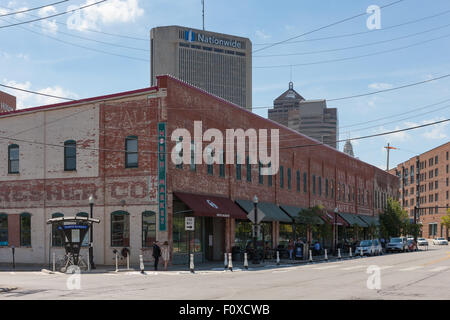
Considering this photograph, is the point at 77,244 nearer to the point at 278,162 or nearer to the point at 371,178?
the point at 278,162

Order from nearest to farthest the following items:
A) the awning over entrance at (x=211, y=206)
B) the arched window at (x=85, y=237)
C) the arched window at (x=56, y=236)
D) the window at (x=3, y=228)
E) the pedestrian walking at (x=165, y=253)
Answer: the pedestrian walking at (x=165, y=253), the awning over entrance at (x=211, y=206), the arched window at (x=85, y=237), the arched window at (x=56, y=236), the window at (x=3, y=228)

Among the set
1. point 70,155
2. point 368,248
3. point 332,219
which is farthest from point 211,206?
point 332,219

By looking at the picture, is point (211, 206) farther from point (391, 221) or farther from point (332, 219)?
point (391, 221)

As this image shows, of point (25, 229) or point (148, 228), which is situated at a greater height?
point (148, 228)

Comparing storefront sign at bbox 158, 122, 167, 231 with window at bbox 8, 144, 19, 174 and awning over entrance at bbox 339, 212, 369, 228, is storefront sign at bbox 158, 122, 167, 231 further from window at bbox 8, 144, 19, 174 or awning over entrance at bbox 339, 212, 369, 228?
awning over entrance at bbox 339, 212, 369, 228

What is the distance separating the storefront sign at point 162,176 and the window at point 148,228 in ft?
2.13

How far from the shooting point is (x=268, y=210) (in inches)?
1754

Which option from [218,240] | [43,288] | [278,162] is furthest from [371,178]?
[43,288]

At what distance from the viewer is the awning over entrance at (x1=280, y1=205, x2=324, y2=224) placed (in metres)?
47.1

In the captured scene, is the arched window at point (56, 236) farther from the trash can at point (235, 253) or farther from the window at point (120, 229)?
the trash can at point (235, 253)

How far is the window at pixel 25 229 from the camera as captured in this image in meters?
36.9

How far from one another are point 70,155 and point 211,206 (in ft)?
30.4

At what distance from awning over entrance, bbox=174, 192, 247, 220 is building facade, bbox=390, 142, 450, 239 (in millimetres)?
95496

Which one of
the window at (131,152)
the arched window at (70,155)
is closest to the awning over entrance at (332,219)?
the window at (131,152)
